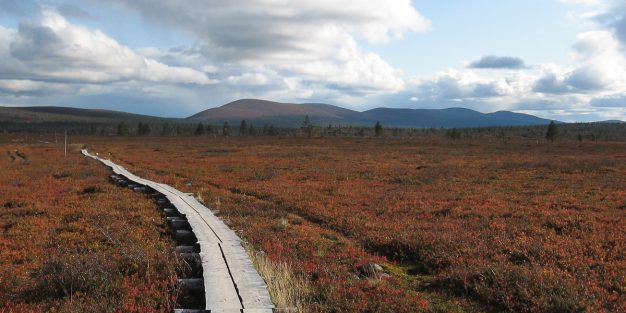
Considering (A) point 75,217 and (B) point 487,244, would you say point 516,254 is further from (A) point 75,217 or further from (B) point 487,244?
(A) point 75,217

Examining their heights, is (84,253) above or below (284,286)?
below

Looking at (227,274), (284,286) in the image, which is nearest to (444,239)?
(284,286)

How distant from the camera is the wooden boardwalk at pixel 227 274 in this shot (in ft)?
27.1

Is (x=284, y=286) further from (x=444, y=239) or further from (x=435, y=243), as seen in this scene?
(x=444, y=239)

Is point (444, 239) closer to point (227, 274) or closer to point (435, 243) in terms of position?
point (435, 243)

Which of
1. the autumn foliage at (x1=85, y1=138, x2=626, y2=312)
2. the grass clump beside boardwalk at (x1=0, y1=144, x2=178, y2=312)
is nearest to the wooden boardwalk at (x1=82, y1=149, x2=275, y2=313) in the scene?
the grass clump beside boardwalk at (x1=0, y1=144, x2=178, y2=312)

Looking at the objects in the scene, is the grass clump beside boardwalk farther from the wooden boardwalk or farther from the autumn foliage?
the autumn foliage

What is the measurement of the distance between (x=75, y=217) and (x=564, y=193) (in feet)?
84.6

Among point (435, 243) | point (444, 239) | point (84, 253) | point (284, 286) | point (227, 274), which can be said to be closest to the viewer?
point (284, 286)

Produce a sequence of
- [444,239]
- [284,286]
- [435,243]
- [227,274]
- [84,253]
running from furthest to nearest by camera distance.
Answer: [444,239], [435,243], [84,253], [227,274], [284,286]

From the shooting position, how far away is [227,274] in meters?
10.0

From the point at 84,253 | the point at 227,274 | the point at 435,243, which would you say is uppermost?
the point at 227,274

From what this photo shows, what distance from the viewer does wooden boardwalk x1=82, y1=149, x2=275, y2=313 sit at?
8.26 meters

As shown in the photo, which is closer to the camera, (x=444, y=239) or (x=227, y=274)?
(x=227, y=274)
